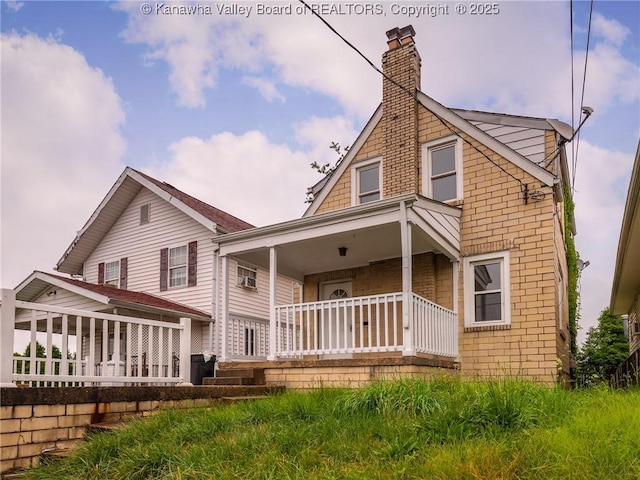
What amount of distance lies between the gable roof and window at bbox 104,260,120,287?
28.0 feet

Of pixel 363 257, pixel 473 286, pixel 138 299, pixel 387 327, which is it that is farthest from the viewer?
pixel 138 299

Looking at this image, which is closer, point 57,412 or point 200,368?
point 57,412

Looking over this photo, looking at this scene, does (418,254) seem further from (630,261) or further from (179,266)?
(179,266)

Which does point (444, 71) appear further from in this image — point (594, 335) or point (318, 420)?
point (594, 335)

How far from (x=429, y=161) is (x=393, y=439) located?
7.98 metres

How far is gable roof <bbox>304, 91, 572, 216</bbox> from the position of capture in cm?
1010

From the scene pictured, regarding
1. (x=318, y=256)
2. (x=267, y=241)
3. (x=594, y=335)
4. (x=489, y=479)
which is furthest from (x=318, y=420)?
(x=594, y=335)

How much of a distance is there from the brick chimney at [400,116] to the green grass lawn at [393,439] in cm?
625

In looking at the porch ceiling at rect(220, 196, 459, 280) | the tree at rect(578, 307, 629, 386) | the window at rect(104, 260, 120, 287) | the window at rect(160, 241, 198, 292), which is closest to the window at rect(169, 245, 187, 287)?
the window at rect(160, 241, 198, 292)

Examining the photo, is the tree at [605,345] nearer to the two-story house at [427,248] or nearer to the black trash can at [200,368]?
the two-story house at [427,248]

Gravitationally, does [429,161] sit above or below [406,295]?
above

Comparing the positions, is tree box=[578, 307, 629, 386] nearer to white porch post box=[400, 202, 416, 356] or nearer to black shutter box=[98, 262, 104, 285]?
white porch post box=[400, 202, 416, 356]

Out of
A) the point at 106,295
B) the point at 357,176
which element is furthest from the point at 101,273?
the point at 357,176

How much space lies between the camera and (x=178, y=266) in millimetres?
16781
